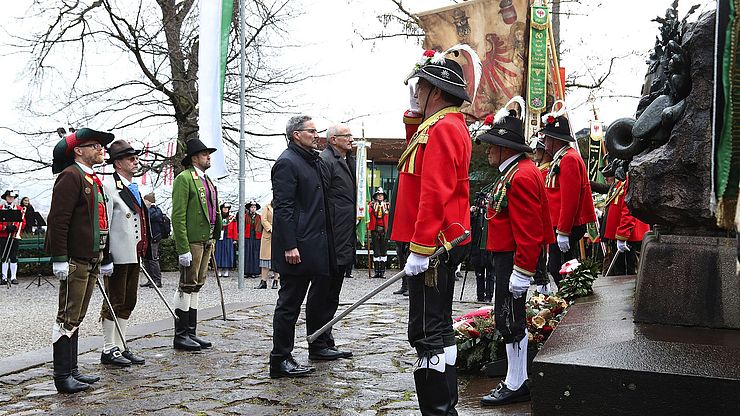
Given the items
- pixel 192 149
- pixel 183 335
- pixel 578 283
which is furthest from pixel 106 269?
pixel 578 283

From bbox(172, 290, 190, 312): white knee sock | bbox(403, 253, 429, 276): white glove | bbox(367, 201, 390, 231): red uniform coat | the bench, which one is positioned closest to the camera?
bbox(403, 253, 429, 276): white glove

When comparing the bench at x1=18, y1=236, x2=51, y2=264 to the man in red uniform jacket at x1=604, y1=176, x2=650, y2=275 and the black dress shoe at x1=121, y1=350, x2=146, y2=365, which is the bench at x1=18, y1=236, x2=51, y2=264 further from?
the man in red uniform jacket at x1=604, y1=176, x2=650, y2=275

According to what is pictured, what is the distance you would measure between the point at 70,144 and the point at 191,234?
1865mm

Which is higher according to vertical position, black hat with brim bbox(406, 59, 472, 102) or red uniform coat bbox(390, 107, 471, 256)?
black hat with brim bbox(406, 59, 472, 102)

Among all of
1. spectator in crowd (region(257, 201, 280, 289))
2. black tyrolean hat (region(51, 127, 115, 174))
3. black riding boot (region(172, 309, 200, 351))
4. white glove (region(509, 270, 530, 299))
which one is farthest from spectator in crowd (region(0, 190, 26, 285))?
white glove (region(509, 270, 530, 299))

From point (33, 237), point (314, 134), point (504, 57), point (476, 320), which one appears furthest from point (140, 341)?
point (33, 237)

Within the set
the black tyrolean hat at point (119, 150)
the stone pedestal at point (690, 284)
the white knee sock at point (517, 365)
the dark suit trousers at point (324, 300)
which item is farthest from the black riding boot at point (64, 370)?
the stone pedestal at point (690, 284)

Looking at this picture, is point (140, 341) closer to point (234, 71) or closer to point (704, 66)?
point (704, 66)

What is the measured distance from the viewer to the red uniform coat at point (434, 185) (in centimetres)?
432

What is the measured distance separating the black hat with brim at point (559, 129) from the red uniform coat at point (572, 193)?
155 mm

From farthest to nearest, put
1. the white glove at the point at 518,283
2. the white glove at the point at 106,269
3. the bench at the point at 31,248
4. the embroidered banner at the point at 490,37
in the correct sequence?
the bench at the point at 31,248
the embroidered banner at the point at 490,37
the white glove at the point at 106,269
the white glove at the point at 518,283

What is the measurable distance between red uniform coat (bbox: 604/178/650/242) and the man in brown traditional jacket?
502 centimetres

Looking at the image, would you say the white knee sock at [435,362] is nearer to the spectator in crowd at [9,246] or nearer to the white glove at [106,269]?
→ the white glove at [106,269]

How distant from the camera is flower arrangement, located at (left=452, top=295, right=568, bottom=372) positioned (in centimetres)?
617
